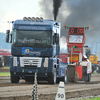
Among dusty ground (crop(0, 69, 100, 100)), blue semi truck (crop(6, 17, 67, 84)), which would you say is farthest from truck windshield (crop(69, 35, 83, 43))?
dusty ground (crop(0, 69, 100, 100))

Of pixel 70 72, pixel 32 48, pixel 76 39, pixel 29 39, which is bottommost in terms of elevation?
pixel 70 72

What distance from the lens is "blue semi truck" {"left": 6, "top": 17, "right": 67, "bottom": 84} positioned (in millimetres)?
17797

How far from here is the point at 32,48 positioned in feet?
58.6

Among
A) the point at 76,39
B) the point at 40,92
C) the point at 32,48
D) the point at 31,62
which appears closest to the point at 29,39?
the point at 32,48

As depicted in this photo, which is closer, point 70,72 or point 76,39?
point 70,72

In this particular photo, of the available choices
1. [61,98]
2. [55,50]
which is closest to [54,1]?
[55,50]

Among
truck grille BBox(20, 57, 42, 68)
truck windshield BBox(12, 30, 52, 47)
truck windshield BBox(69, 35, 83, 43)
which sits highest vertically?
truck windshield BBox(69, 35, 83, 43)

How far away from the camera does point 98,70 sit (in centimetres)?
4688

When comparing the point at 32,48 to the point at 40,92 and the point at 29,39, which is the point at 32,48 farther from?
the point at 40,92

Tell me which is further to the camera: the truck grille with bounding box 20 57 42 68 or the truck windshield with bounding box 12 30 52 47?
the truck grille with bounding box 20 57 42 68

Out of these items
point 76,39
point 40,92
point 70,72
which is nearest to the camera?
point 40,92

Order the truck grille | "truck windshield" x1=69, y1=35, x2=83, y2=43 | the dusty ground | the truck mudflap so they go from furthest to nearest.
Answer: "truck windshield" x1=69, y1=35, x2=83, y2=43 < the truck mudflap < the truck grille < the dusty ground

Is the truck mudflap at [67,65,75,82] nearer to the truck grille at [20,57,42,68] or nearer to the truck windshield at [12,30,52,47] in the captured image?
the truck grille at [20,57,42,68]

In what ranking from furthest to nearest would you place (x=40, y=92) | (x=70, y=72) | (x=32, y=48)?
1. (x=70, y=72)
2. (x=32, y=48)
3. (x=40, y=92)
